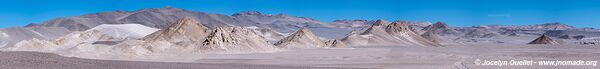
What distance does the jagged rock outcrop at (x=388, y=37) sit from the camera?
296 ft

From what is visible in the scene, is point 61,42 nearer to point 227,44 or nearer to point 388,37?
point 227,44

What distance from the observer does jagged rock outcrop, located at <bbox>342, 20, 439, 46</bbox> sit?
9025 centimetres

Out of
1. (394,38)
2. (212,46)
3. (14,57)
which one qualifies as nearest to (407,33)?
(394,38)

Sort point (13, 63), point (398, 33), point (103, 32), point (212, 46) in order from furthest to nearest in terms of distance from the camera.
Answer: point (398, 33)
point (103, 32)
point (212, 46)
point (13, 63)

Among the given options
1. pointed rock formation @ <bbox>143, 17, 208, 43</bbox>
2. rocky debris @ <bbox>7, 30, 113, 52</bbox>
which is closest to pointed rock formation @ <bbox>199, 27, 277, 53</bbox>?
pointed rock formation @ <bbox>143, 17, 208, 43</bbox>

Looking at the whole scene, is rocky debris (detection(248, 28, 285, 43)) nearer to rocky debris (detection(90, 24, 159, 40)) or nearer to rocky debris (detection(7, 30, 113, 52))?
rocky debris (detection(90, 24, 159, 40))

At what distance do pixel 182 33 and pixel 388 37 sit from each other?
4691 centimetres

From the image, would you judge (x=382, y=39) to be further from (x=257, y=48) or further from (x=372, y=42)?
(x=257, y=48)

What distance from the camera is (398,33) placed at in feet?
374

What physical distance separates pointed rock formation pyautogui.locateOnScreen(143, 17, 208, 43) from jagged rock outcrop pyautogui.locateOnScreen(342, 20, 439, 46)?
84.9ft

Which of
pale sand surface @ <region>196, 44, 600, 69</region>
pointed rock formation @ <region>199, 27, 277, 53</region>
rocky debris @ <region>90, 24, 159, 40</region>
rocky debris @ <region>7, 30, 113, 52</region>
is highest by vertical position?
rocky debris @ <region>90, 24, 159, 40</region>

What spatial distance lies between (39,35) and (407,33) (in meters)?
72.8

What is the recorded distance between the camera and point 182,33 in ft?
194

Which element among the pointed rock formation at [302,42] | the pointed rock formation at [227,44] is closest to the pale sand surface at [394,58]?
the pointed rock formation at [227,44]
